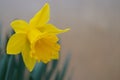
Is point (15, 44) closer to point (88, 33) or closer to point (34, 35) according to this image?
point (34, 35)

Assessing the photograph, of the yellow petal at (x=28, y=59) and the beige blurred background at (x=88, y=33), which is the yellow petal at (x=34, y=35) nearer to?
the yellow petal at (x=28, y=59)

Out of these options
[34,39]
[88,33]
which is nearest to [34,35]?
[34,39]

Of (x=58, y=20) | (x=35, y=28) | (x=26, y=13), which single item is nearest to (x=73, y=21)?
(x=58, y=20)

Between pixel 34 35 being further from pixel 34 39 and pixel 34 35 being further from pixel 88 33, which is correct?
pixel 88 33

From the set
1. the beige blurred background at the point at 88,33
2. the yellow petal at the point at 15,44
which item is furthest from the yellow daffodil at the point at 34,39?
the beige blurred background at the point at 88,33

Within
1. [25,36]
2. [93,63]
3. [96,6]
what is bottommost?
[93,63]

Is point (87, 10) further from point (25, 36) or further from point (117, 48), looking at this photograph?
point (25, 36)

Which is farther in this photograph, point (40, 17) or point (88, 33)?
point (88, 33)
